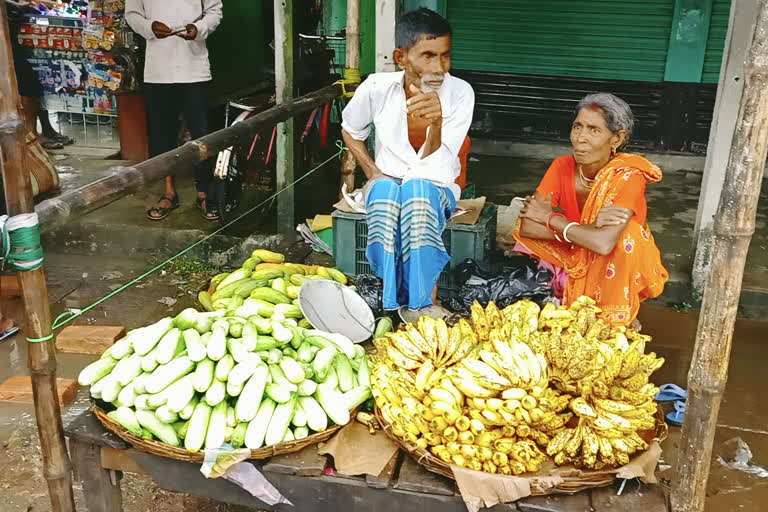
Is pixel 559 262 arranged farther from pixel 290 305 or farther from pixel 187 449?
pixel 187 449

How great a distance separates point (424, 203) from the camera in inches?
154

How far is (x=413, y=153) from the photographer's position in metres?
4.34

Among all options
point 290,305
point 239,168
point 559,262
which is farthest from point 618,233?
point 239,168

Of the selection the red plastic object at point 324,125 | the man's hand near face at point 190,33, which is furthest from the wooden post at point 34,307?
the red plastic object at point 324,125

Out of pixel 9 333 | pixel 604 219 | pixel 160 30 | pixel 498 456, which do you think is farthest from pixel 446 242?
pixel 160 30

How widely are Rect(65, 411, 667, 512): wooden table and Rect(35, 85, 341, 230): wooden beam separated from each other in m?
0.85

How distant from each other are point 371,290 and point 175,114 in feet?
9.83

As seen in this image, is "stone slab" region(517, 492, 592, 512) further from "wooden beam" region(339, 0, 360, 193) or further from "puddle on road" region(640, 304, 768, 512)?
"wooden beam" region(339, 0, 360, 193)

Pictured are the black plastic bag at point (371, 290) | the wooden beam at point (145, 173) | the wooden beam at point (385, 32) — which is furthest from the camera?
the wooden beam at point (385, 32)

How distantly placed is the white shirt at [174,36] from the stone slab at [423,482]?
14.0ft

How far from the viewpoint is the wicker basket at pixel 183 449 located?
9.13ft

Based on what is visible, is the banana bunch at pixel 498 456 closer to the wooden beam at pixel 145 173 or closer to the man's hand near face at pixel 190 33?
the wooden beam at pixel 145 173

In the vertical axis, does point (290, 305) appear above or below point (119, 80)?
below

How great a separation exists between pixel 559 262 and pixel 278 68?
A: 10.9ft
